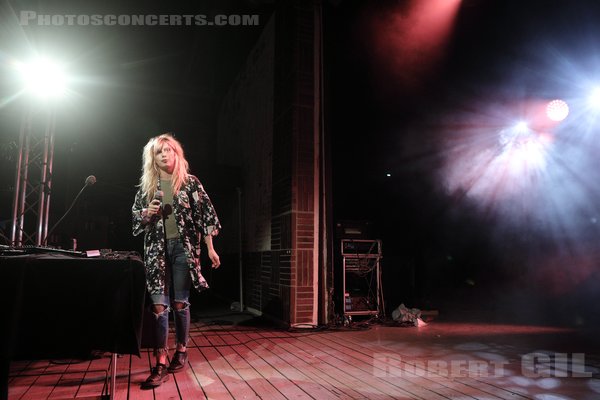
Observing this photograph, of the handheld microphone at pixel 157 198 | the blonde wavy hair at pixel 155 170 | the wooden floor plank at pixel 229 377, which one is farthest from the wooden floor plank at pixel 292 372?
the blonde wavy hair at pixel 155 170

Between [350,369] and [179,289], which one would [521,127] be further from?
[179,289]

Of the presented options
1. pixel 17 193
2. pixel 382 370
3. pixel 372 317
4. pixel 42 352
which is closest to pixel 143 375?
pixel 42 352

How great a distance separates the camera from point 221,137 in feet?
33.3

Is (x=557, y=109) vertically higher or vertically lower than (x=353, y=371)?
higher

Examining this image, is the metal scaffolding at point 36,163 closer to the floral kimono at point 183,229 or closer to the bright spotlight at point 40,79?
the bright spotlight at point 40,79

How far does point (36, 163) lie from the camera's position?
6422 mm

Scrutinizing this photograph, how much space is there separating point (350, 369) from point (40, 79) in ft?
22.9

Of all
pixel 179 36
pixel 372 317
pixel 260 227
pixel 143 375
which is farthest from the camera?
pixel 179 36

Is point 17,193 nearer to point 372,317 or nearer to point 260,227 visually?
point 260,227

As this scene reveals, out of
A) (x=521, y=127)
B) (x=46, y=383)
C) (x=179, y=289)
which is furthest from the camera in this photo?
(x=521, y=127)

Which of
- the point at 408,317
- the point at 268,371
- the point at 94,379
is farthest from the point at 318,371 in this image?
the point at 408,317

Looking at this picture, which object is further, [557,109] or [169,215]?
[557,109]

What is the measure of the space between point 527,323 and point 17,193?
8178mm

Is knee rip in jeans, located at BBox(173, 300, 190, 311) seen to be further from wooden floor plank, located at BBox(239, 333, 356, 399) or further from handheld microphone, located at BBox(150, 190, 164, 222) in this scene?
wooden floor plank, located at BBox(239, 333, 356, 399)
